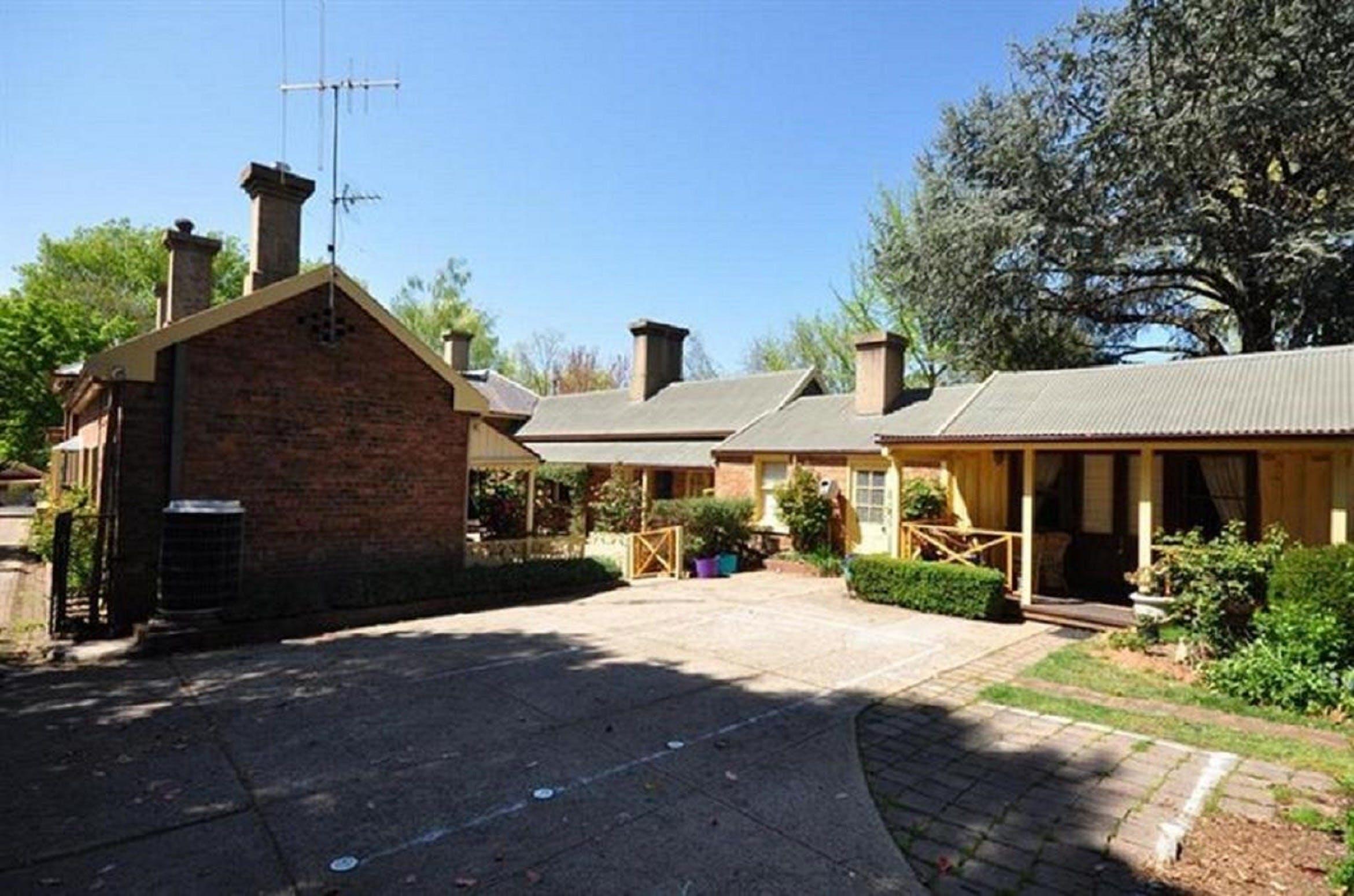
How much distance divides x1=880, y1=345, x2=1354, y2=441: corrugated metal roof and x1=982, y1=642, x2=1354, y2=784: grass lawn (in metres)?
3.87

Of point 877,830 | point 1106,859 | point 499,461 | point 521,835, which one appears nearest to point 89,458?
point 499,461

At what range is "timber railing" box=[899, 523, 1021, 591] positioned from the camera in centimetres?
1318

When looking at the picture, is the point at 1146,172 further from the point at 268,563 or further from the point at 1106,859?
the point at 268,563

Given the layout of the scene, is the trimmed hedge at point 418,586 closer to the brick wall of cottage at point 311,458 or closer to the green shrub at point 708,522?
the brick wall of cottage at point 311,458

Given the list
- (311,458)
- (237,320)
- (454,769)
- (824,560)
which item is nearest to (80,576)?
(311,458)

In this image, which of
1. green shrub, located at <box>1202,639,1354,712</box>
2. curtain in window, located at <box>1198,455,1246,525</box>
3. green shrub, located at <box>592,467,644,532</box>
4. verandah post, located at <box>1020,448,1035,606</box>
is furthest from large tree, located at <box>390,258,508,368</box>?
green shrub, located at <box>1202,639,1354,712</box>

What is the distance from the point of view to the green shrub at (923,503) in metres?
14.7

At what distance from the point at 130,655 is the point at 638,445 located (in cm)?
1702

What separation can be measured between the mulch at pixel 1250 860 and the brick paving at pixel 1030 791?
0.17 metres

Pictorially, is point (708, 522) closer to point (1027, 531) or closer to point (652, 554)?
point (652, 554)

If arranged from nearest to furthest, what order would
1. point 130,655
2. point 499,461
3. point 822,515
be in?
point 130,655 < point 499,461 < point 822,515

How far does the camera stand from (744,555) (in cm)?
1836

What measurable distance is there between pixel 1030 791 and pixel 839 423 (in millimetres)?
14141

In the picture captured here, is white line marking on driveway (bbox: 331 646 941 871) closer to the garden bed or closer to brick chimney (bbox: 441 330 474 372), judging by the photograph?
the garden bed
